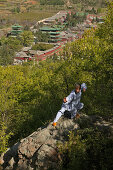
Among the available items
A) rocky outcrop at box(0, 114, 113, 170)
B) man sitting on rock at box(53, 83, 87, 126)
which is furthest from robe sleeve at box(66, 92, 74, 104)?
rocky outcrop at box(0, 114, 113, 170)

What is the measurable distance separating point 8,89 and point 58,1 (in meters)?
164

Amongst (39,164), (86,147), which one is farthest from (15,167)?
(86,147)

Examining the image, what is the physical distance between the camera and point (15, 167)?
20.0 ft

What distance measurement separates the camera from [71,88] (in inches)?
491

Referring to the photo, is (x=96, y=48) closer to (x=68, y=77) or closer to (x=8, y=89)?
(x=68, y=77)

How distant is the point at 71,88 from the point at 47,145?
7195mm

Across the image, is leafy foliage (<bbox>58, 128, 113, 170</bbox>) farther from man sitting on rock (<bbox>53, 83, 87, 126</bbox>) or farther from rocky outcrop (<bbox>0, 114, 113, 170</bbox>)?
man sitting on rock (<bbox>53, 83, 87, 126</bbox>)

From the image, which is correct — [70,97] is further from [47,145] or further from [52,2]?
[52,2]

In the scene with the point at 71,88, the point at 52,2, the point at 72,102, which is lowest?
the point at 71,88

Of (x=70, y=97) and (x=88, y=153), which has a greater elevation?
(x=70, y=97)

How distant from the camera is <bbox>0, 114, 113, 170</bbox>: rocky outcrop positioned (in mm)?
5213

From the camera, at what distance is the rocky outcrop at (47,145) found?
5213 mm

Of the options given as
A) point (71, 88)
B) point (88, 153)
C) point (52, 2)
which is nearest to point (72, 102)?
point (88, 153)

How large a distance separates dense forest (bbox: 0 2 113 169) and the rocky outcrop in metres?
0.67
